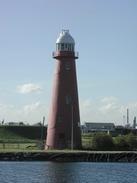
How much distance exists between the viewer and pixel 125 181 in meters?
54.4

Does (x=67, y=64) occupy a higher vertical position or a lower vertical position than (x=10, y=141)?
higher

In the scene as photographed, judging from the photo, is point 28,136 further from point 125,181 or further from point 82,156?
point 125,181

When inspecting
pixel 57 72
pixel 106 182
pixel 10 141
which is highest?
pixel 57 72

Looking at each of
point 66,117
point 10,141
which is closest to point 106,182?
point 66,117

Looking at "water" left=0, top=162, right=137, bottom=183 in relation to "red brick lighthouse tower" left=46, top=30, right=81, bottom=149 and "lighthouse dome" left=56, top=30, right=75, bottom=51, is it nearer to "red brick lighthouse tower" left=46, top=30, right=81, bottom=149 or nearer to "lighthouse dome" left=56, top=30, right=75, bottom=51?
"red brick lighthouse tower" left=46, top=30, right=81, bottom=149

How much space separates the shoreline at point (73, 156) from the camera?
261 ft

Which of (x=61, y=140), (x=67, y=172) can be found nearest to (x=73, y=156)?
(x=61, y=140)

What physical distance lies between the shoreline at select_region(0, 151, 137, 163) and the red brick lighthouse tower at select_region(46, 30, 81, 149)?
6.72m

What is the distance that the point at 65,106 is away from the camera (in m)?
87.6

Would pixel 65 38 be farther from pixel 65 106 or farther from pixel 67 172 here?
pixel 67 172

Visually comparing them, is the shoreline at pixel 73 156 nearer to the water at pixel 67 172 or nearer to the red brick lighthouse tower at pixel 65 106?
the water at pixel 67 172

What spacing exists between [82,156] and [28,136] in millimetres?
45443

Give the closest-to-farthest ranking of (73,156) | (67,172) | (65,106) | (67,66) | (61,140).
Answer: (67,172), (73,156), (65,106), (61,140), (67,66)

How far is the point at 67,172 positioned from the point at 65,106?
2501 cm
